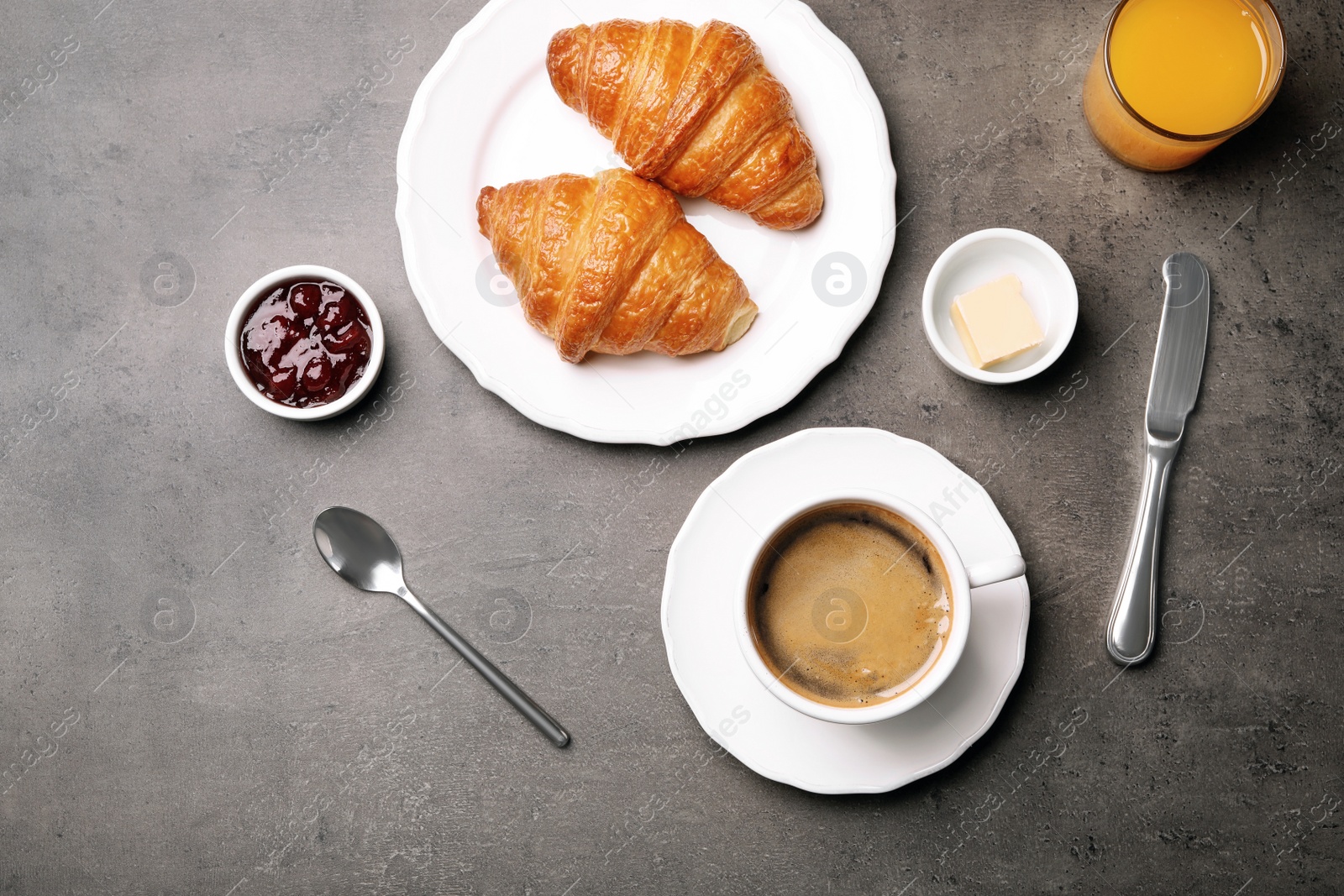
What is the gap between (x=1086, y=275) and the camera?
6.68 feet

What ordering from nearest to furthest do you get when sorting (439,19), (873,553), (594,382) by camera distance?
(873,553) < (594,382) < (439,19)

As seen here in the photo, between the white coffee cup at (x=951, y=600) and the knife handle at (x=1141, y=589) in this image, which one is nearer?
the white coffee cup at (x=951, y=600)

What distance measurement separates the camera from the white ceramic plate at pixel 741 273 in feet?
6.25

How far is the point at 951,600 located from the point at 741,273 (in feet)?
2.92

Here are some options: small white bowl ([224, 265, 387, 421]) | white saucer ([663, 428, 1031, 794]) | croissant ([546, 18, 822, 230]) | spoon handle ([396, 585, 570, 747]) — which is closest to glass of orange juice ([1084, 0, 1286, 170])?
croissant ([546, 18, 822, 230])

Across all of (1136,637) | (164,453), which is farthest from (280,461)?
(1136,637)

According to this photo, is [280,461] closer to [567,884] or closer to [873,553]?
[567,884]

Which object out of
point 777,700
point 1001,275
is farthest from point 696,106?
point 777,700

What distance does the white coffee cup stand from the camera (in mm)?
1536

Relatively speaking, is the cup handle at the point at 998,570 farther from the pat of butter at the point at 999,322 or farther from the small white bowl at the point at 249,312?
the small white bowl at the point at 249,312

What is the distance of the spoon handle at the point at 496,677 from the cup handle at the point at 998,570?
1.02 metres

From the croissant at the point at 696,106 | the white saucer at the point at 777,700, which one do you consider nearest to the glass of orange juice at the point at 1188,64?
the croissant at the point at 696,106

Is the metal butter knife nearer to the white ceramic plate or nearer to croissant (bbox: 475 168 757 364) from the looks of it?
the white ceramic plate

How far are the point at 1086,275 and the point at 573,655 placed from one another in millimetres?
1552
